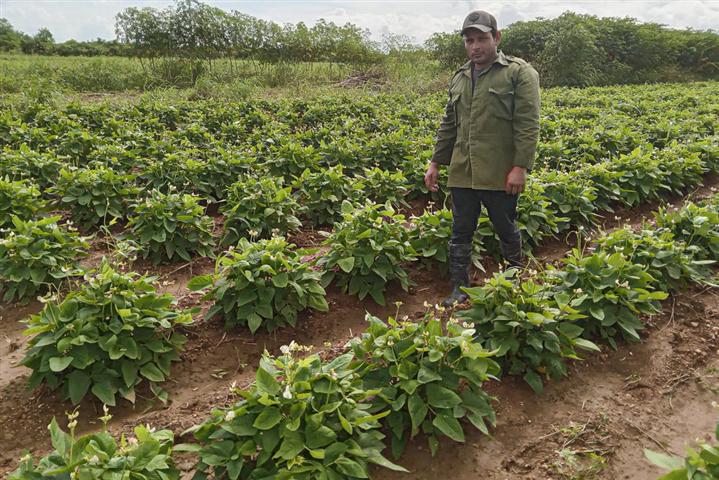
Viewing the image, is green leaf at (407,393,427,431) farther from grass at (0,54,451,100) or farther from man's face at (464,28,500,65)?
grass at (0,54,451,100)

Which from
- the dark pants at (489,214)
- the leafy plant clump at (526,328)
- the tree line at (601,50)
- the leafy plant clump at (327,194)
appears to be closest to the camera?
the leafy plant clump at (526,328)

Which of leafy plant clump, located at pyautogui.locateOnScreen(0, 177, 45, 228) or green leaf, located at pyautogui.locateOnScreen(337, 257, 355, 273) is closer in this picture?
green leaf, located at pyautogui.locateOnScreen(337, 257, 355, 273)

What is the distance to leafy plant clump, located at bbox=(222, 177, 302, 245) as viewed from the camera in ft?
15.6

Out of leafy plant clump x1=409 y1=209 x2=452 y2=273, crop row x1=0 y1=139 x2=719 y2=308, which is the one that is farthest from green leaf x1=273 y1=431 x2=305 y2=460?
leafy plant clump x1=409 y1=209 x2=452 y2=273

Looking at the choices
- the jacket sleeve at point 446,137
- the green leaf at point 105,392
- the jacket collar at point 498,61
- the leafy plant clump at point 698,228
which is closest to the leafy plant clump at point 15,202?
the green leaf at point 105,392

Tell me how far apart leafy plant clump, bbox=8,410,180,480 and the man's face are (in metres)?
3.06

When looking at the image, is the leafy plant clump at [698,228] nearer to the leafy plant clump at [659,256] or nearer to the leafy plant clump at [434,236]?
the leafy plant clump at [659,256]

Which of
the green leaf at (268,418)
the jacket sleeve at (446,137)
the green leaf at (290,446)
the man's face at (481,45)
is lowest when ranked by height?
the green leaf at (290,446)

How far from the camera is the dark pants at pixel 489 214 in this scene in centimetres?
366

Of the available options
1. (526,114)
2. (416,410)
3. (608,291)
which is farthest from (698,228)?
(416,410)

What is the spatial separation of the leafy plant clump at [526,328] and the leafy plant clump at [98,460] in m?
1.89

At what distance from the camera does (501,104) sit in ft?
11.3

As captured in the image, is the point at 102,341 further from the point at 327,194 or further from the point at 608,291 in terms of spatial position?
the point at 608,291

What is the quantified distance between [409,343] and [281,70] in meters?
17.4
